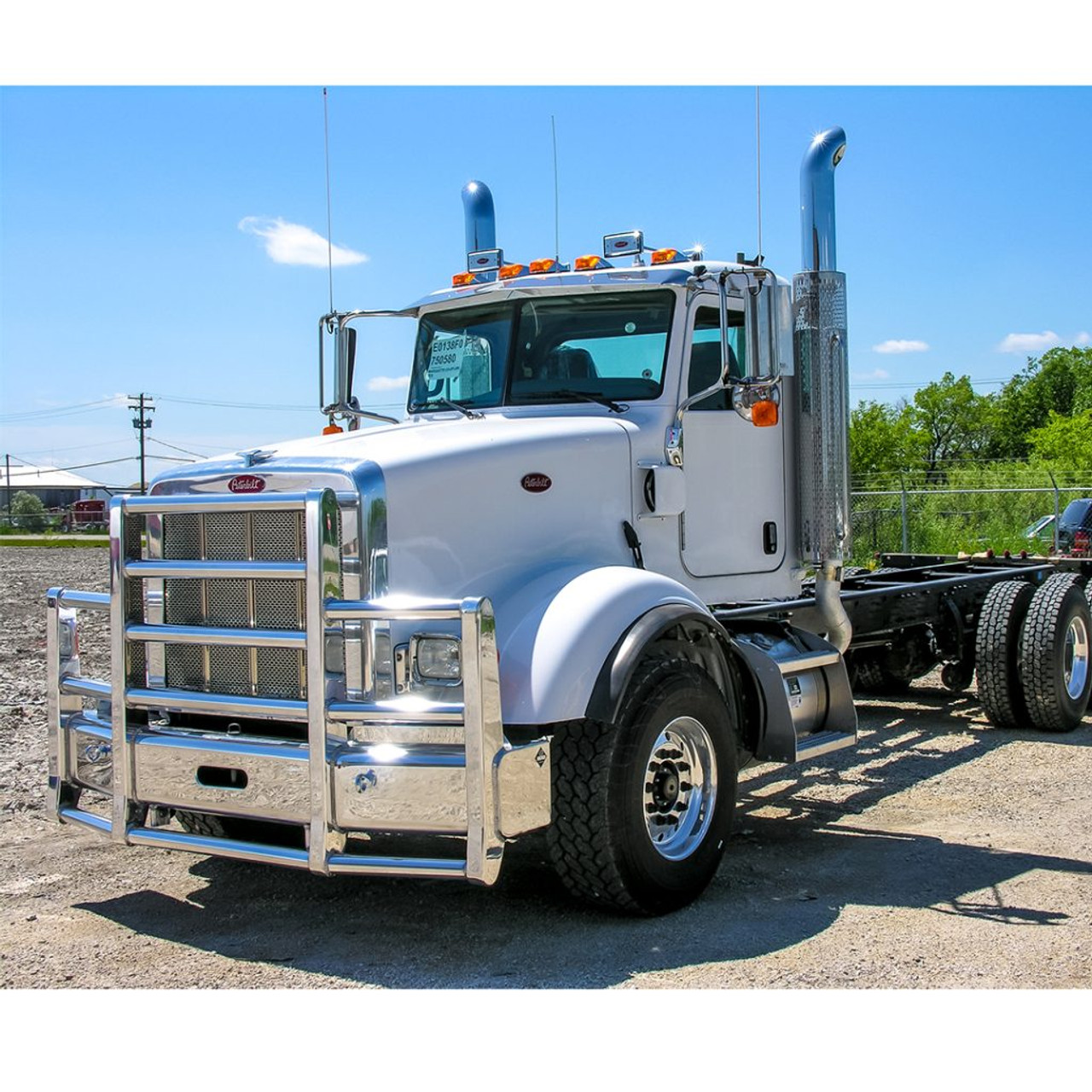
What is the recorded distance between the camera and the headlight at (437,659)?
4.53 meters

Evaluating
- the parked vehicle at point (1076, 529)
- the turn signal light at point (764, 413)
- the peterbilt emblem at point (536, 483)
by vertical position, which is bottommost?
the parked vehicle at point (1076, 529)

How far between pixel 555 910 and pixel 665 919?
1.51ft

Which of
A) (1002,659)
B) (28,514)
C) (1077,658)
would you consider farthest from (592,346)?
(28,514)

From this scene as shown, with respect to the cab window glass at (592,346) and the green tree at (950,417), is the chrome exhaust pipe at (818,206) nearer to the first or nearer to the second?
the cab window glass at (592,346)

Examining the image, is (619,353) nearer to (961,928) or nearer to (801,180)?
(801,180)

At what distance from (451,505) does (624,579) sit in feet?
2.45

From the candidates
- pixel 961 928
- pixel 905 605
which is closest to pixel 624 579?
pixel 961 928

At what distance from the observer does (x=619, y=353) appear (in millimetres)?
6066

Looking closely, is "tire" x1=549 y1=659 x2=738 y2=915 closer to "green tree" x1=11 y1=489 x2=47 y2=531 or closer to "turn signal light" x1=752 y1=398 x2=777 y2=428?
"turn signal light" x1=752 y1=398 x2=777 y2=428

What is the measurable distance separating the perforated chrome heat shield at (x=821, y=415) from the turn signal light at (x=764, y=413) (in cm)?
76

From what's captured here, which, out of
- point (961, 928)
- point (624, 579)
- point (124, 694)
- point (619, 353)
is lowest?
point (961, 928)

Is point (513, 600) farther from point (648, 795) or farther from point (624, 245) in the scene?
point (624, 245)

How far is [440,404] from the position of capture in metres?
6.49

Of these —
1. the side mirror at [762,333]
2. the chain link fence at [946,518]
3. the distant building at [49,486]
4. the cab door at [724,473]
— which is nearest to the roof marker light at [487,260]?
the cab door at [724,473]
